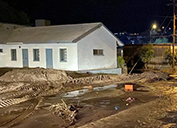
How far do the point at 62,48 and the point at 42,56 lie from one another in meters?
2.28

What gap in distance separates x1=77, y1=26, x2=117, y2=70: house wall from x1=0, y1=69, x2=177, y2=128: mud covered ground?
10.2ft

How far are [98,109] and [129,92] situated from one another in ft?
14.4

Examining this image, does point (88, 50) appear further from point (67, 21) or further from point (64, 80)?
point (67, 21)

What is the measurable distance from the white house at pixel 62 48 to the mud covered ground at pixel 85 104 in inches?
116

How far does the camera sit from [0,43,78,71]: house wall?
19.2m

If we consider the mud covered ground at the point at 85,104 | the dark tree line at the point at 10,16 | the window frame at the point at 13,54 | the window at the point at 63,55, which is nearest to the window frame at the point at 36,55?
the window frame at the point at 13,54

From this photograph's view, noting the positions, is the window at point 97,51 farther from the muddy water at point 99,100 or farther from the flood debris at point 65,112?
the flood debris at point 65,112

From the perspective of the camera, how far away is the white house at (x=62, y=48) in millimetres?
19344

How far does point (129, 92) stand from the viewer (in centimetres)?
1373

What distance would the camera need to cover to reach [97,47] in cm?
2130

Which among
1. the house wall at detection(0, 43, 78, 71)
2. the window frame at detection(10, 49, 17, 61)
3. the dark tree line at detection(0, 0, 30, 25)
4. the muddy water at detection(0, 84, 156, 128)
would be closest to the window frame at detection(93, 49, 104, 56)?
the house wall at detection(0, 43, 78, 71)

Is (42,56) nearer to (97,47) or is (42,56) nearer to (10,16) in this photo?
(97,47)

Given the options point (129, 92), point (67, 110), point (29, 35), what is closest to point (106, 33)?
point (29, 35)

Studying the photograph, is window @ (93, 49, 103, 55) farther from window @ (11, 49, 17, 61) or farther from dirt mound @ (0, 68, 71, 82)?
window @ (11, 49, 17, 61)
